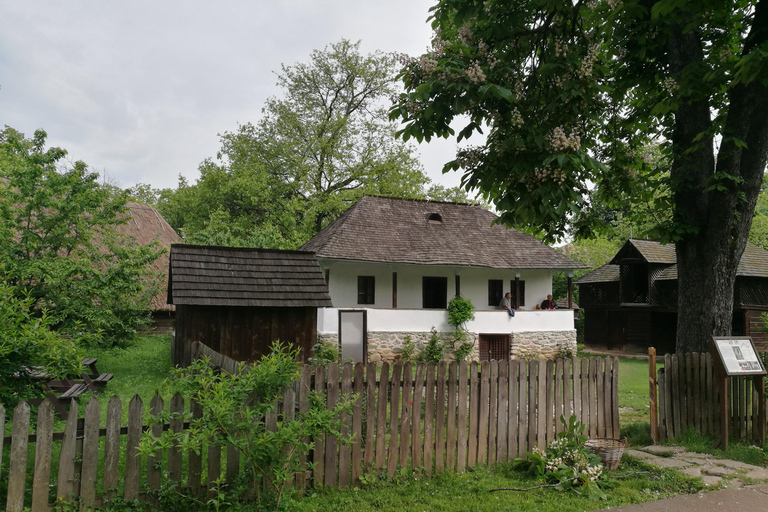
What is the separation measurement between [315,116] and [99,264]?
54.8 ft

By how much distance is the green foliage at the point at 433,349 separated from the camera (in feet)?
64.5

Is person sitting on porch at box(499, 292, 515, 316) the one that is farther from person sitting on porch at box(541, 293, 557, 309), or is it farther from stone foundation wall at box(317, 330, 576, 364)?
person sitting on porch at box(541, 293, 557, 309)

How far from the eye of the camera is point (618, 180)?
8898mm

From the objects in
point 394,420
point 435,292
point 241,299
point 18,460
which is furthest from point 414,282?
point 18,460

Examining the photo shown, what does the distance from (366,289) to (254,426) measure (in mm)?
16984

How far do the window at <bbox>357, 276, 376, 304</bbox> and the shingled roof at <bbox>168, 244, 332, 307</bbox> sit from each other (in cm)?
1013

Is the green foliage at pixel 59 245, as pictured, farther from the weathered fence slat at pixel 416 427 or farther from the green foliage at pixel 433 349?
the green foliage at pixel 433 349

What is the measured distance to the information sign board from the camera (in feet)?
23.0

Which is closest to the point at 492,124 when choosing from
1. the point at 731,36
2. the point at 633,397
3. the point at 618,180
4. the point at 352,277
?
the point at 618,180

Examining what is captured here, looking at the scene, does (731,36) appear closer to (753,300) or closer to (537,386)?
(537,386)

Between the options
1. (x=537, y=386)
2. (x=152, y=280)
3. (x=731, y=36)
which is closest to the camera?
(x=537, y=386)

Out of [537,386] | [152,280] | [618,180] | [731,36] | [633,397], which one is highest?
[731,36]

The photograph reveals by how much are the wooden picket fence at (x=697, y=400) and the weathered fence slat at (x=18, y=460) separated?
7.16 meters

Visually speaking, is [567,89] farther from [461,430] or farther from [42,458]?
[42,458]
